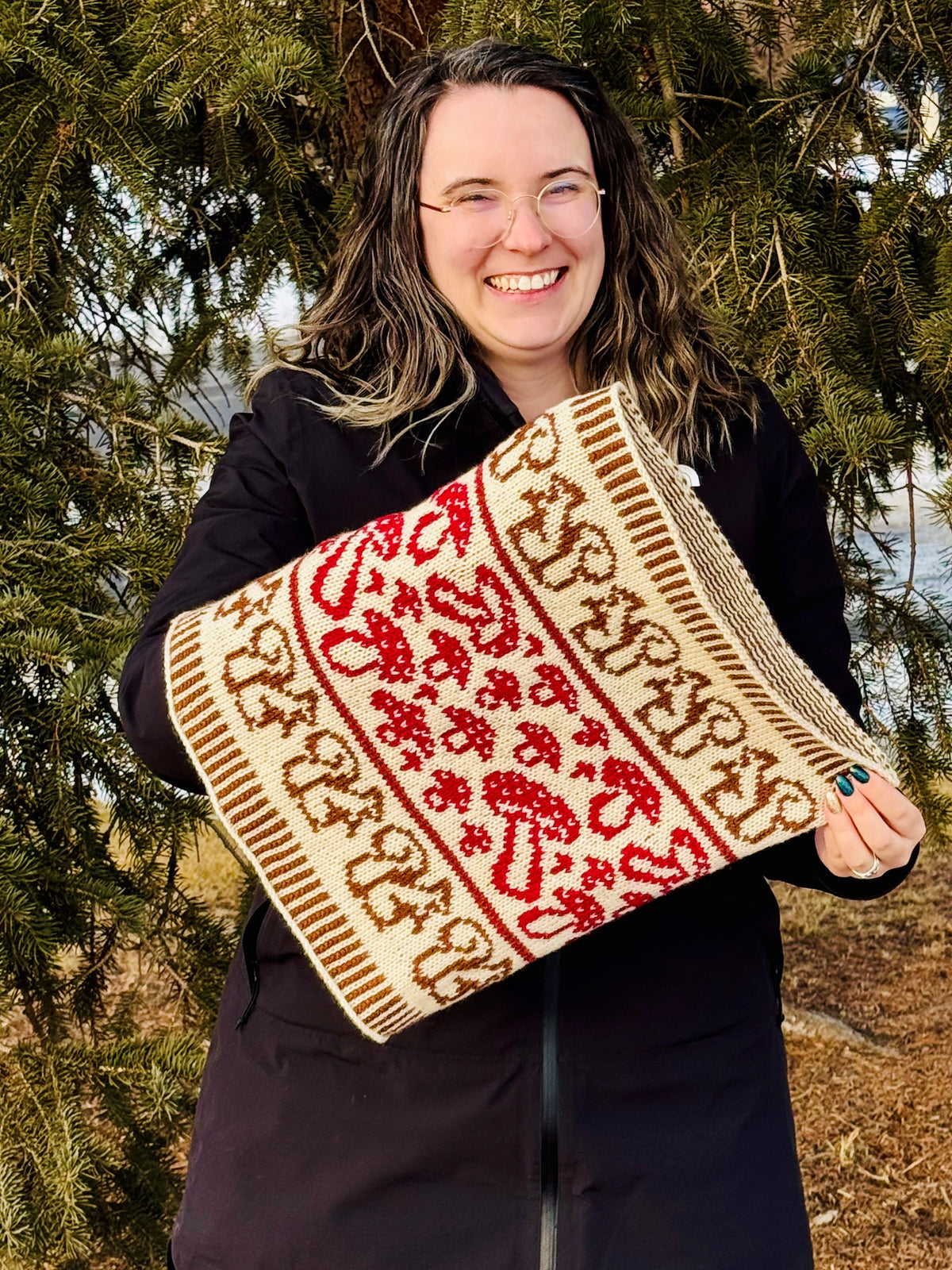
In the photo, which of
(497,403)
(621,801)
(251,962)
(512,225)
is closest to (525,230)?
(512,225)

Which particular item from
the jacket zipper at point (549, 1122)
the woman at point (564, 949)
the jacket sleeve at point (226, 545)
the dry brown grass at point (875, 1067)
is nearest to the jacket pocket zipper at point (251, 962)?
the woman at point (564, 949)

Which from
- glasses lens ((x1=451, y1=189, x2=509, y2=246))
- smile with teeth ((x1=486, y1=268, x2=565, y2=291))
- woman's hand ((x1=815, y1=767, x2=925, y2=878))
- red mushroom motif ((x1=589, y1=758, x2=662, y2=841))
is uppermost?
glasses lens ((x1=451, y1=189, x2=509, y2=246))

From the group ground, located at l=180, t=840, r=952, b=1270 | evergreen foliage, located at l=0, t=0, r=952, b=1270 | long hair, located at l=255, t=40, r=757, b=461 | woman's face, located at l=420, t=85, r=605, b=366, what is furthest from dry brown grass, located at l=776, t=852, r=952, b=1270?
woman's face, located at l=420, t=85, r=605, b=366

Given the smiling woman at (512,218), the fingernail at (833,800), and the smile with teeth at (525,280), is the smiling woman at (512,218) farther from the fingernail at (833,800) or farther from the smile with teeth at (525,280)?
the fingernail at (833,800)

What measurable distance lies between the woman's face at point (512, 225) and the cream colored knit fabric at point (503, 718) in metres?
0.30

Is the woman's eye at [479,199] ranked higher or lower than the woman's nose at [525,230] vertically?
higher

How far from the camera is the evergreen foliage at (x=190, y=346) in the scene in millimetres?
1243

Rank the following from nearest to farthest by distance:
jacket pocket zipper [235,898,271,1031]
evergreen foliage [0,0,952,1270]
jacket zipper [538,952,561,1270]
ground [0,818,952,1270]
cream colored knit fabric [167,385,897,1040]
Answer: cream colored knit fabric [167,385,897,1040]
jacket zipper [538,952,561,1270]
jacket pocket zipper [235,898,271,1031]
evergreen foliage [0,0,952,1270]
ground [0,818,952,1270]

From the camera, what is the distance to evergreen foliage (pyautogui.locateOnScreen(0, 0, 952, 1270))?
124 centimetres

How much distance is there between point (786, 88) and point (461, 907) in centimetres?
102

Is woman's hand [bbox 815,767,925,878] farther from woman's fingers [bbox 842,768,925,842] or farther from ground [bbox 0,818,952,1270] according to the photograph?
ground [bbox 0,818,952,1270]

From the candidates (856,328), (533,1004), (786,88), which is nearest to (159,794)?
(533,1004)

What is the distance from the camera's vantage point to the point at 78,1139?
1.26m

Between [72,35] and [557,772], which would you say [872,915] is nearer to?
[557,772]
